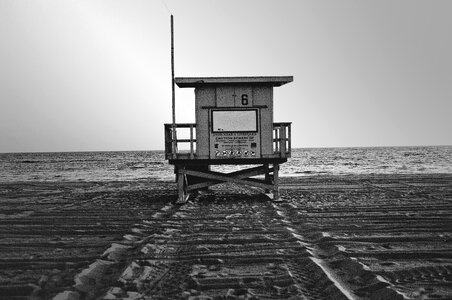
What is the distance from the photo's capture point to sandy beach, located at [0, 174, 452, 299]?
5035 millimetres

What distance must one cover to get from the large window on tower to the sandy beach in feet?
9.31

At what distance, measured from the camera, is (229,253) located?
22.2 feet

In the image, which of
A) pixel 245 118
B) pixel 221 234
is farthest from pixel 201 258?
pixel 245 118

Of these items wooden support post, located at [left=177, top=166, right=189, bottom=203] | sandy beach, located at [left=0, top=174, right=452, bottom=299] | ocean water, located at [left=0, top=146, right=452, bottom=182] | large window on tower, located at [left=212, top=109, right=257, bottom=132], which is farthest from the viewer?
ocean water, located at [left=0, top=146, right=452, bottom=182]

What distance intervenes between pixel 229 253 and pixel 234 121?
7532 mm

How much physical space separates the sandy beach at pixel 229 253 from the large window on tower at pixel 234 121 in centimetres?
284

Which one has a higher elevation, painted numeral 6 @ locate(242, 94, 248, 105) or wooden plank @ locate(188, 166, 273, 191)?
painted numeral 6 @ locate(242, 94, 248, 105)

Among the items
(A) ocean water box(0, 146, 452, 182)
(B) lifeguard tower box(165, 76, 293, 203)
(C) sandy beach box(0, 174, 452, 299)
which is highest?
(B) lifeguard tower box(165, 76, 293, 203)

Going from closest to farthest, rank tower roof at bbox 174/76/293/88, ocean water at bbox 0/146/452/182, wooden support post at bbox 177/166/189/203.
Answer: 1. tower roof at bbox 174/76/293/88
2. wooden support post at bbox 177/166/189/203
3. ocean water at bbox 0/146/452/182

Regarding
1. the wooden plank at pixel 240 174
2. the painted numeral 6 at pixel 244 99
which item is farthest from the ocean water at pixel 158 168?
the painted numeral 6 at pixel 244 99

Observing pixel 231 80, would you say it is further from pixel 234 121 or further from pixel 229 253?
pixel 229 253

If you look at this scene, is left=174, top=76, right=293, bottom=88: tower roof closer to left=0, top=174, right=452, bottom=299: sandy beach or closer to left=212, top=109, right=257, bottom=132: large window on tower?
left=212, top=109, right=257, bottom=132: large window on tower

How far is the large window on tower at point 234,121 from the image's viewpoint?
13820mm

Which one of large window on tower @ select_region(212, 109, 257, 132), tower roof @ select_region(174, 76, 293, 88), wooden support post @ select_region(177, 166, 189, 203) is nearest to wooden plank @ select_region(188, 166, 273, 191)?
wooden support post @ select_region(177, 166, 189, 203)
